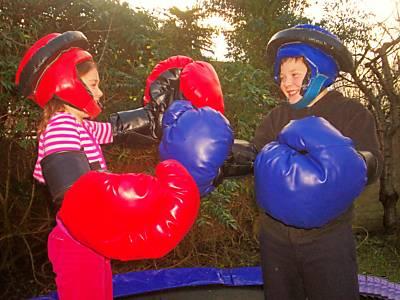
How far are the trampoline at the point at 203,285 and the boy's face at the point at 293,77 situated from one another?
1407mm

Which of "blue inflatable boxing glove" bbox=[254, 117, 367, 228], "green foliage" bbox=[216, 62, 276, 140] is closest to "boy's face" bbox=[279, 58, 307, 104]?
"blue inflatable boxing glove" bbox=[254, 117, 367, 228]

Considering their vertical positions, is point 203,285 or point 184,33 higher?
point 184,33

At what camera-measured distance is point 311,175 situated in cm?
115

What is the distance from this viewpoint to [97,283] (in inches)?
51.8

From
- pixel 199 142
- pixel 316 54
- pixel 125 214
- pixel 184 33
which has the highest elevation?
pixel 184 33

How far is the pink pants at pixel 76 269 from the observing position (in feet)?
4.23

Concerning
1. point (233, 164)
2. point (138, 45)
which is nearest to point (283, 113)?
point (233, 164)

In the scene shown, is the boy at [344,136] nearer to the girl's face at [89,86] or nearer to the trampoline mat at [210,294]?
the girl's face at [89,86]

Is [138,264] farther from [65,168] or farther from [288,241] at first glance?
[65,168]

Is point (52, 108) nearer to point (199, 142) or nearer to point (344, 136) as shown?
point (199, 142)

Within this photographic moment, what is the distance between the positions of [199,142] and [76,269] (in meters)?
0.54

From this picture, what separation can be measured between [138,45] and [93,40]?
16.5 inches

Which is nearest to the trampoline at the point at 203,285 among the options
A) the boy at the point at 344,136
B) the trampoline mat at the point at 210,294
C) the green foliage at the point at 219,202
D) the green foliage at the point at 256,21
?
the trampoline mat at the point at 210,294

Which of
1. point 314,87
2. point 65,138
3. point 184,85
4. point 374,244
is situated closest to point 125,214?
point 65,138
